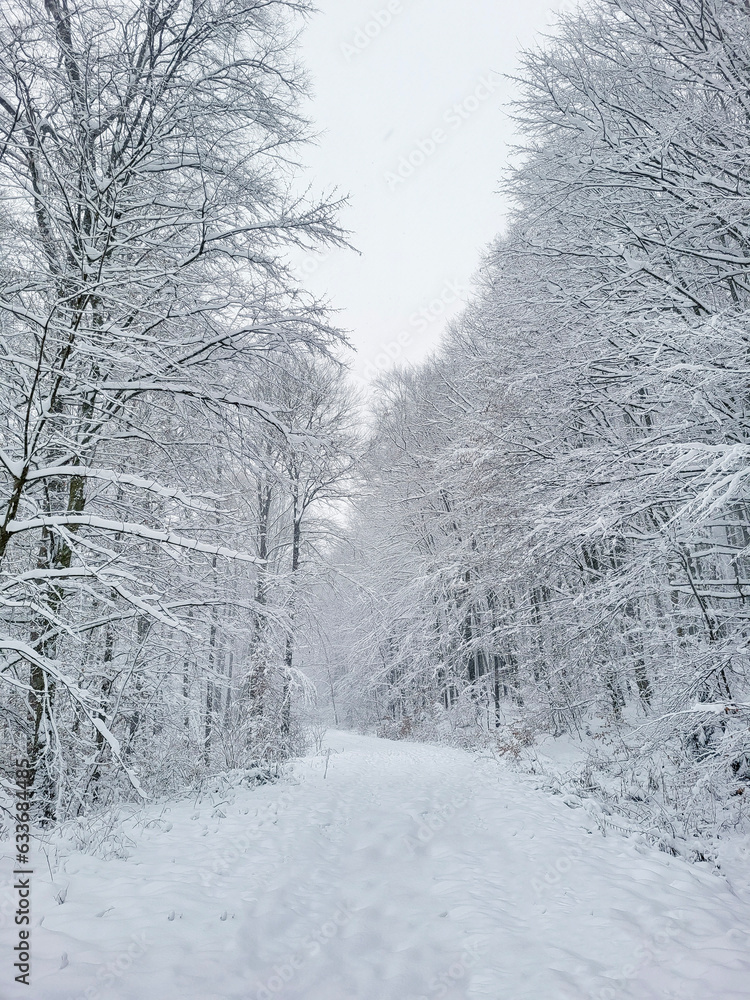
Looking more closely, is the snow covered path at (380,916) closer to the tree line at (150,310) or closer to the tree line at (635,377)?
the tree line at (150,310)

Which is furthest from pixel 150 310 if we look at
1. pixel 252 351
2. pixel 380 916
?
pixel 380 916

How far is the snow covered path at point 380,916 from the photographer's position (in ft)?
8.87

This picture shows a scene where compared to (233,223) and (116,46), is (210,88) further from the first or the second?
(233,223)

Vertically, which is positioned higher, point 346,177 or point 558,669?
point 346,177

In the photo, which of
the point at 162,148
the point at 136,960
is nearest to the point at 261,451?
the point at 162,148

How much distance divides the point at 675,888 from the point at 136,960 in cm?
385

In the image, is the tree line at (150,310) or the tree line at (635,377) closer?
the tree line at (150,310)

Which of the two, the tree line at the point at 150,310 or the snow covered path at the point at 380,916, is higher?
the tree line at the point at 150,310

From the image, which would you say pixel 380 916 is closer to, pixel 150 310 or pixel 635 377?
pixel 150 310

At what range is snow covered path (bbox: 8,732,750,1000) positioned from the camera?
270 centimetres

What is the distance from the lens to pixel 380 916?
12.4 feet

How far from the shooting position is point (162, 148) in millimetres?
5504

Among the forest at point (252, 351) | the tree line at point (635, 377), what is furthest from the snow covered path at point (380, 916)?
the tree line at point (635, 377)

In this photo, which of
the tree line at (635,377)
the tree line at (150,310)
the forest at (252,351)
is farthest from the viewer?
the tree line at (635,377)
